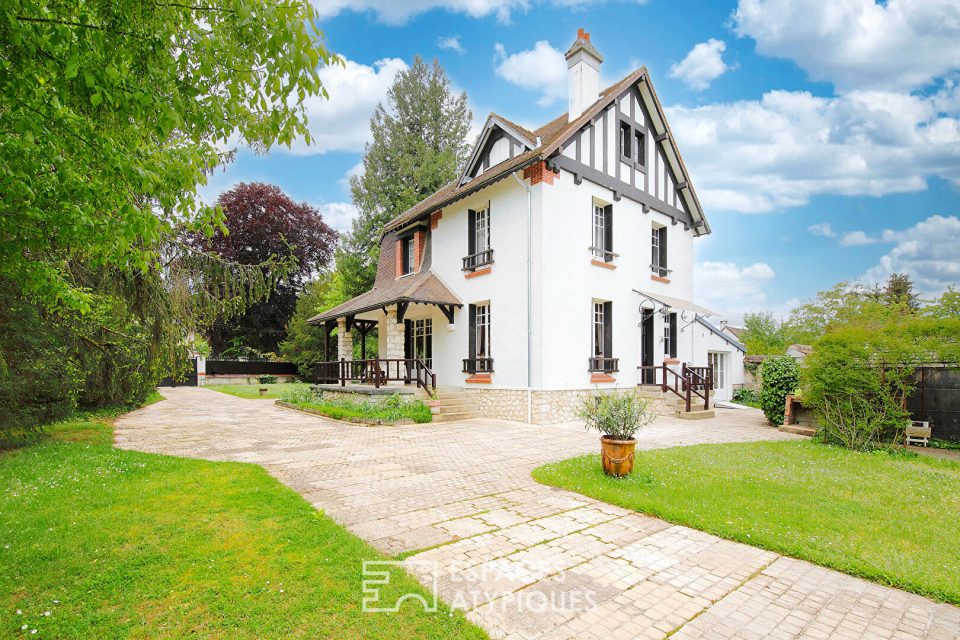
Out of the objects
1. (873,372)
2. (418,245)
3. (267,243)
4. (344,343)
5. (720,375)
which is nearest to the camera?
(873,372)

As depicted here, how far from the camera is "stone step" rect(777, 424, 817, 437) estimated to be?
36.4 feet

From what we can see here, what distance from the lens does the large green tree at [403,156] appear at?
79.7 ft

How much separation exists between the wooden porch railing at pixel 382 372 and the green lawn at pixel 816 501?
26.5 ft

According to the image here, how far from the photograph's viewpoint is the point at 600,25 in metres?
14.6

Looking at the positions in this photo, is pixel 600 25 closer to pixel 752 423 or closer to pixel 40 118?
pixel 752 423

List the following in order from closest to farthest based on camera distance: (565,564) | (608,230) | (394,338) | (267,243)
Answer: (565,564) < (608,230) < (394,338) < (267,243)

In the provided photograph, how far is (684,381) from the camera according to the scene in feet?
46.2

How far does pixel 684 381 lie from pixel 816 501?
9.06 metres

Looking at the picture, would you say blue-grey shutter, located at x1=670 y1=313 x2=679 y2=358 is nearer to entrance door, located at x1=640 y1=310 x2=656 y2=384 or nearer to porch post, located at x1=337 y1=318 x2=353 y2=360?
entrance door, located at x1=640 y1=310 x2=656 y2=384

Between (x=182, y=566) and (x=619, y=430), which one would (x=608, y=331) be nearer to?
(x=619, y=430)

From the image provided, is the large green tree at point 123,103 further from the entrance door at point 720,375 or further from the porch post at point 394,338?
the entrance door at point 720,375

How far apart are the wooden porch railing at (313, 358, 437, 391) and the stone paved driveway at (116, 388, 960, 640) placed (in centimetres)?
645

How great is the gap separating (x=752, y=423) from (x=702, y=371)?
3.74 meters

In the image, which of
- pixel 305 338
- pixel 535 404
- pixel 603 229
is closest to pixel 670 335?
pixel 603 229
